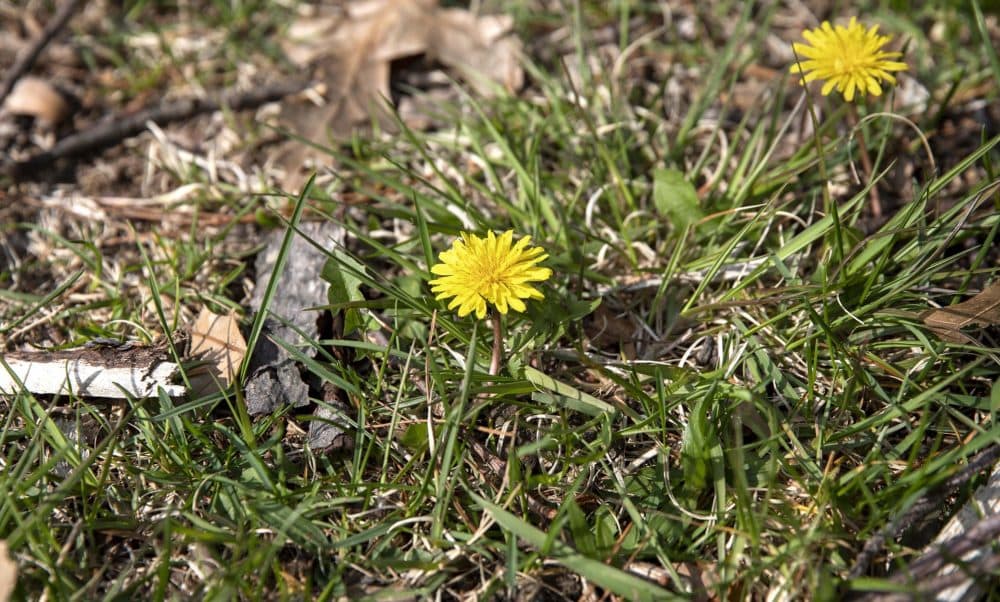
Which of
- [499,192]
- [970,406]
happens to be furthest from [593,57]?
[970,406]

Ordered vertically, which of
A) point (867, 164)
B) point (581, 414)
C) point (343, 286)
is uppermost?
point (867, 164)

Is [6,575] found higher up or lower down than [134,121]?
lower down

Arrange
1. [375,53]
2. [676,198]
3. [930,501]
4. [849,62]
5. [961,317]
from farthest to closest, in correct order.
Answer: [375,53] < [676,198] < [849,62] < [961,317] < [930,501]

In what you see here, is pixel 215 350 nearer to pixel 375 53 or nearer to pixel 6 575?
pixel 6 575

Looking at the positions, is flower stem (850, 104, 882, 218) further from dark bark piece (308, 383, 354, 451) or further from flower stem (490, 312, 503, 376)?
dark bark piece (308, 383, 354, 451)

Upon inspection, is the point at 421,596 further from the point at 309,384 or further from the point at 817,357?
the point at 817,357

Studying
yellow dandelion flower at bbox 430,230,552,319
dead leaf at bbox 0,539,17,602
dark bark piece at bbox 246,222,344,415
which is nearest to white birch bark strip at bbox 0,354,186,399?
dark bark piece at bbox 246,222,344,415

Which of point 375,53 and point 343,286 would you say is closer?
point 343,286

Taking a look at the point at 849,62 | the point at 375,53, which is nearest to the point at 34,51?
the point at 375,53
